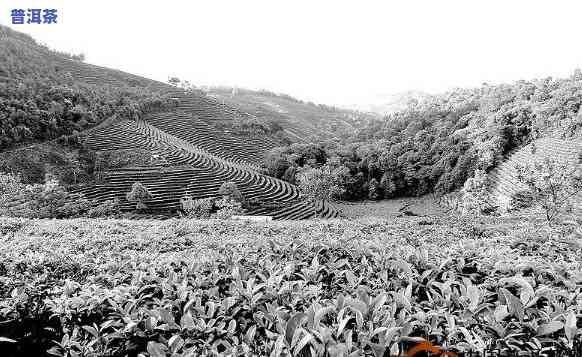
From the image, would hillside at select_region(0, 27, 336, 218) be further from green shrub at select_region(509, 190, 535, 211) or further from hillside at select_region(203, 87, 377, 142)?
hillside at select_region(203, 87, 377, 142)

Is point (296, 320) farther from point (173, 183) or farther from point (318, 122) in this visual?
point (318, 122)

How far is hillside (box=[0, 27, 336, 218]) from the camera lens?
87.4ft

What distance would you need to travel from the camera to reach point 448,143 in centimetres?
3800

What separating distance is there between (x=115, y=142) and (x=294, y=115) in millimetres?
57968

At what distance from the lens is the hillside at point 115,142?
26.6 meters

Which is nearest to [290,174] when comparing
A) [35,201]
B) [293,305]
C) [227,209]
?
[227,209]

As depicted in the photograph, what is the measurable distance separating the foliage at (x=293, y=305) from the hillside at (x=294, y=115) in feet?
189

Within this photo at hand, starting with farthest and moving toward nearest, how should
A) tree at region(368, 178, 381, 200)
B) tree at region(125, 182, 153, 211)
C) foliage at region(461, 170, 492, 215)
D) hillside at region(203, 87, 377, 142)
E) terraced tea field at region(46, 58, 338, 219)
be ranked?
hillside at region(203, 87, 377, 142), tree at region(368, 178, 381, 200), terraced tea field at region(46, 58, 338, 219), foliage at region(461, 170, 492, 215), tree at region(125, 182, 153, 211)

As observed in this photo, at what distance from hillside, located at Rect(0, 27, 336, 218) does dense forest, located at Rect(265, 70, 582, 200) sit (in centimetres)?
823

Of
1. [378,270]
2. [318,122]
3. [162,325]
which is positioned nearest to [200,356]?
[162,325]

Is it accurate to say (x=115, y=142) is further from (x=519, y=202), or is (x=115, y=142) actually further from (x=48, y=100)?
(x=519, y=202)

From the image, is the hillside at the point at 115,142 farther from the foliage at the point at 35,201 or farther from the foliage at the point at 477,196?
the foliage at the point at 477,196

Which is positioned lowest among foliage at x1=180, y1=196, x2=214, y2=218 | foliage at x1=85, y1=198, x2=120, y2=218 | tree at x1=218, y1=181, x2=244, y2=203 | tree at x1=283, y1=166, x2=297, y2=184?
foliage at x1=85, y1=198, x2=120, y2=218

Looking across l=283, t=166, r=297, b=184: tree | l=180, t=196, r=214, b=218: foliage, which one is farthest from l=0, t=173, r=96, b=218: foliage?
l=283, t=166, r=297, b=184: tree
